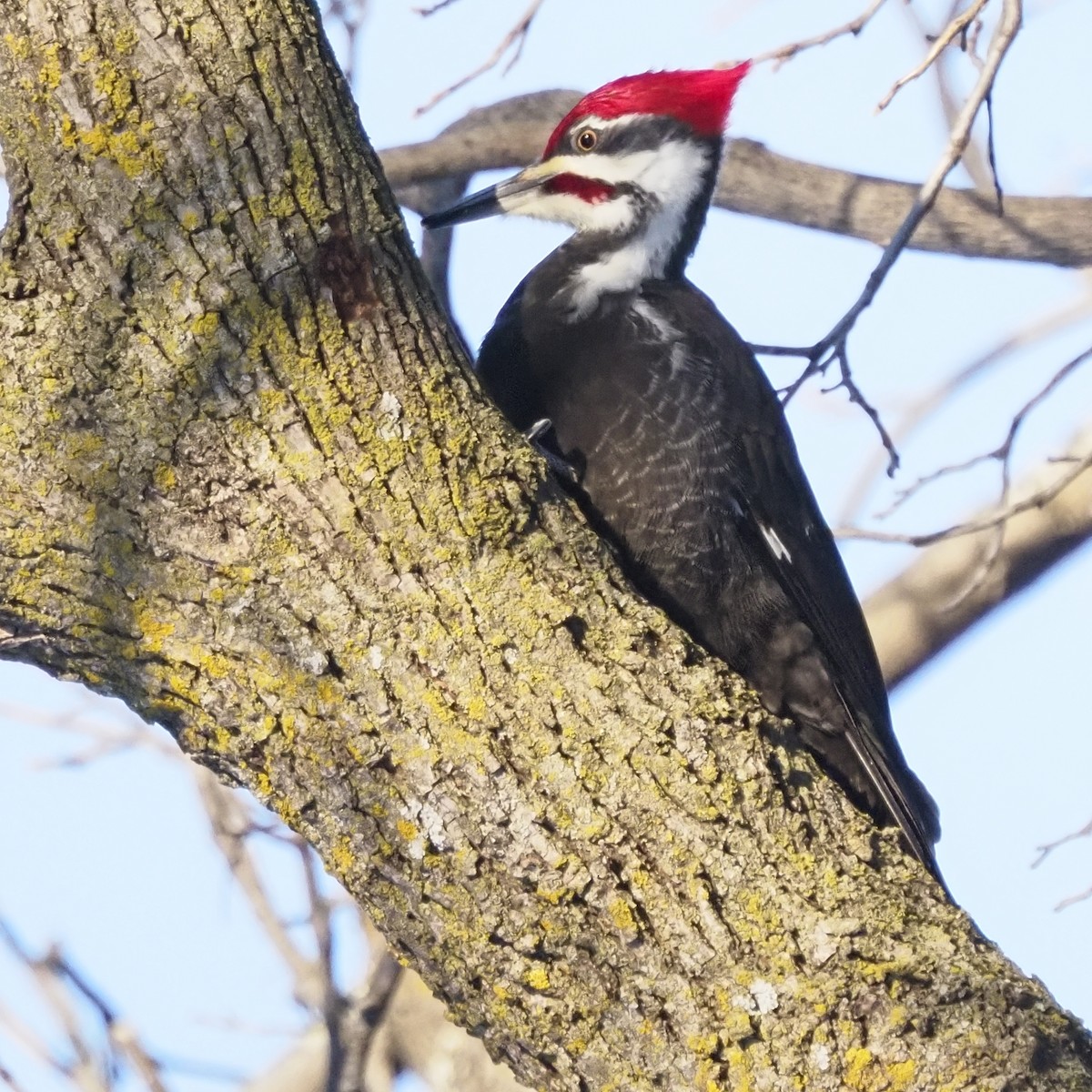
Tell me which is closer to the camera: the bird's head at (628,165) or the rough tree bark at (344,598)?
the rough tree bark at (344,598)

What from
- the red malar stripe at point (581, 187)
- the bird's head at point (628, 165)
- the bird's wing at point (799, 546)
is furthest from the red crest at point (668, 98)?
the bird's wing at point (799, 546)

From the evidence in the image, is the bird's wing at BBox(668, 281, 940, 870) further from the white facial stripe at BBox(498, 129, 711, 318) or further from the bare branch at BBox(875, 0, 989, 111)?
the bare branch at BBox(875, 0, 989, 111)

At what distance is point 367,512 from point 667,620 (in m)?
0.48

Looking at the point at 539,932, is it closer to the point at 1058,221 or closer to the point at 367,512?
the point at 367,512

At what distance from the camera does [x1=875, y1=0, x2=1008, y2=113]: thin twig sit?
2.60 meters

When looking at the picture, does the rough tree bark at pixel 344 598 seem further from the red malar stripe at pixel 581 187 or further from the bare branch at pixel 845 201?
the bare branch at pixel 845 201

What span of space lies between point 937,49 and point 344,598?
154cm

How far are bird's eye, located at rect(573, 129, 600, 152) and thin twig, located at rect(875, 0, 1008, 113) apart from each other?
3.08 feet

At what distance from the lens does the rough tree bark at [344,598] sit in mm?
1910

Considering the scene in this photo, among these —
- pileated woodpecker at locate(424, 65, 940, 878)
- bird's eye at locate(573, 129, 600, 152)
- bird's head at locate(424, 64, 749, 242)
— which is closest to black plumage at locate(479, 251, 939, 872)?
pileated woodpecker at locate(424, 65, 940, 878)

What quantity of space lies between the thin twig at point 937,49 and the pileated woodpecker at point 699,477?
1.97ft

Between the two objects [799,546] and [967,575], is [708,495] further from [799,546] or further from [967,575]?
[967,575]

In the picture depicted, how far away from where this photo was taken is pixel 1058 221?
4211 mm

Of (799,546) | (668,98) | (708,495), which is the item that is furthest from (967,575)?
(708,495)
